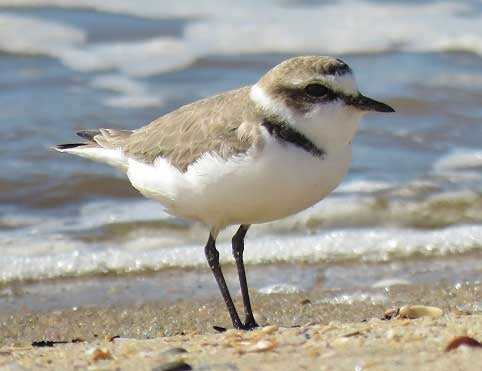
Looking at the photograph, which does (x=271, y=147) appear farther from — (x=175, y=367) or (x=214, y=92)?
(x=214, y=92)

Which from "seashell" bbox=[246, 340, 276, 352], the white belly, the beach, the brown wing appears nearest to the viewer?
"seashell" bbox=[246, 340, 276, 352]

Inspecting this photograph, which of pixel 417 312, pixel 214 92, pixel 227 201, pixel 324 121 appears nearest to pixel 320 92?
pixel 324 121

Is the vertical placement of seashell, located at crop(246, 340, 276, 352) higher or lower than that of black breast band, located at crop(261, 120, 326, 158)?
lower

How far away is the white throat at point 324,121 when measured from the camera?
531 cm

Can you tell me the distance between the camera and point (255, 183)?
5312 millimetres

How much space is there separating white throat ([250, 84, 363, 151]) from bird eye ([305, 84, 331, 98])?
53 millimetres

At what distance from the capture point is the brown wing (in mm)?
5414

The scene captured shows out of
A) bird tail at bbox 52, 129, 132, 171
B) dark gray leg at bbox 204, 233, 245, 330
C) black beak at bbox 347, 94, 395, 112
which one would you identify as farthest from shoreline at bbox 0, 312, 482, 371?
bird tail at bbox 52, 129, 132, 171

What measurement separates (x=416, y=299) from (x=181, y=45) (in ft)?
17.9

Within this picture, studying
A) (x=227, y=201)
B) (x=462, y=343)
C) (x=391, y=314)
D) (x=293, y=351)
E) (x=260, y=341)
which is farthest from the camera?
(x=391, y=314)

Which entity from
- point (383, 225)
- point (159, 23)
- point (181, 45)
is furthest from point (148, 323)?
point (159, 23)

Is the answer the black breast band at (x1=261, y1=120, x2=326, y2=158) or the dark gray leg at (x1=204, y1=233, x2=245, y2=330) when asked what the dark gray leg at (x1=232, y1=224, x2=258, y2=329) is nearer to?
the dark gray leg at (x1=204, y1=233, x2=245, y2=330)

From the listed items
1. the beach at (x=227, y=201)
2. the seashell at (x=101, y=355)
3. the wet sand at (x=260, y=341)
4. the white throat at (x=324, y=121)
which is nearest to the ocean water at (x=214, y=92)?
the beach at (x=227, y=201)

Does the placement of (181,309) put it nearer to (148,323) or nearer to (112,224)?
(148,323)
